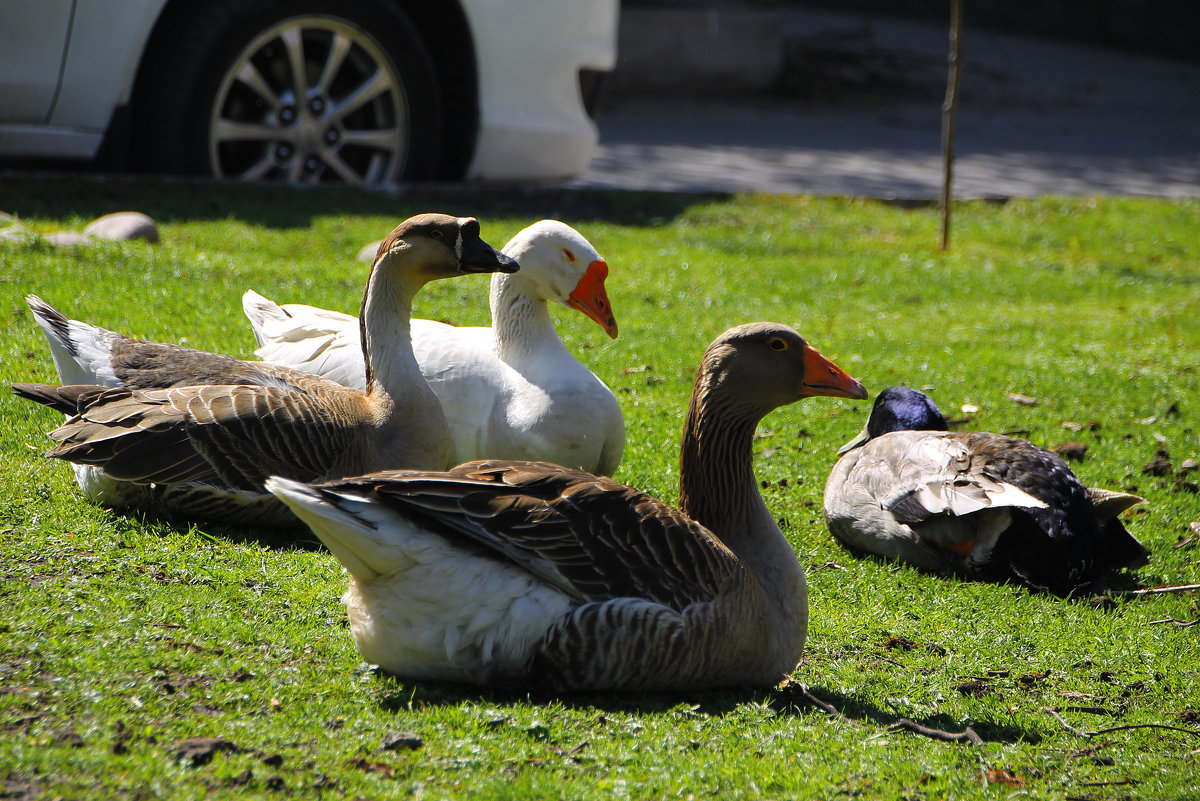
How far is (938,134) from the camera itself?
17.7 meters

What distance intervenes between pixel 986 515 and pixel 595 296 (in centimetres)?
204

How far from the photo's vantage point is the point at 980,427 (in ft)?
23.3

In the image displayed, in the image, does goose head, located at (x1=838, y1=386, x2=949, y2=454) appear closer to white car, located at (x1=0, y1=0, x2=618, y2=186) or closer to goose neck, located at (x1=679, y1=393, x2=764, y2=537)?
goose neck, located at (x1=679, y1=393, x2=764, y2=537)

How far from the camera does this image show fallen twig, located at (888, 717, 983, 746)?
3758 mm

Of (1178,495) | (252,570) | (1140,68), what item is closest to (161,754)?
(252,570)

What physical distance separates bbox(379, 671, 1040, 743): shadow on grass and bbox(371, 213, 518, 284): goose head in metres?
1.73

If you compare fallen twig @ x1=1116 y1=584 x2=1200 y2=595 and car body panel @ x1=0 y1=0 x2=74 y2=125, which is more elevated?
car body panel @ x1=0 y1=0 x2=74 y2=125

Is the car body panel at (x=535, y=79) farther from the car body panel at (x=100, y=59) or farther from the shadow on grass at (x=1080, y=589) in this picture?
the shadow on grass at (x=1080, y=589)

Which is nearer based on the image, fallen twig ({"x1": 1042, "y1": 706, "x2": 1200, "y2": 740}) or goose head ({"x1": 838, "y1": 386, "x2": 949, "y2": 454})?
fallen twig ({"x1": 1042, "y1": 706, "x2": 1200, "y2": 740})

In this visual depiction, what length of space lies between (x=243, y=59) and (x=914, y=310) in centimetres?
552

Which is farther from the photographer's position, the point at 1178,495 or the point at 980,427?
the point at 980,427

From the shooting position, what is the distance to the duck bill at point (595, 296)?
5824 mm

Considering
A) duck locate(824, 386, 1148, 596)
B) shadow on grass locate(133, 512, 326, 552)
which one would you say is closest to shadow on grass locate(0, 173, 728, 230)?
shadow on grass locate(133, 512, 326, 552)

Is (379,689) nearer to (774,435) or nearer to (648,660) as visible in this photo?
(648,660)
